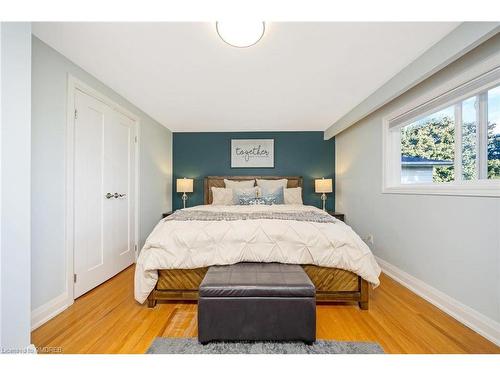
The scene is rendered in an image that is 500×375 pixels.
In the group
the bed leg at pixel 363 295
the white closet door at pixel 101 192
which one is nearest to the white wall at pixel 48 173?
the white closet door at pixel 101 192

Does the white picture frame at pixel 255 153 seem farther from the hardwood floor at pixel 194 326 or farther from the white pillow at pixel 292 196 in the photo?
the hardwood floor at pixel 194 326

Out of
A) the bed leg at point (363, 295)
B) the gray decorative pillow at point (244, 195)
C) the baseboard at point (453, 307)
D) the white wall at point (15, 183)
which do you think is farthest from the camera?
the gray decorative pillow at point (244, 195)

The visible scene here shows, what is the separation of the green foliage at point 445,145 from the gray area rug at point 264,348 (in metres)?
1.62

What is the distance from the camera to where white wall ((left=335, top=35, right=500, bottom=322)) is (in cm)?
156

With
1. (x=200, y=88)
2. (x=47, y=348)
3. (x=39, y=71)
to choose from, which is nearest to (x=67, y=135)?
(x=39, y=71)

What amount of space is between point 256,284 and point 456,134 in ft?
7.18

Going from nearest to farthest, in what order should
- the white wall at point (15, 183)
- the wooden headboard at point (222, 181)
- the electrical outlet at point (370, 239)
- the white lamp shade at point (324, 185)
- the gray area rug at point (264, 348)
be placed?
the white wall at point (15, 183) < the gray area rug at point (264, 348) < the electrical outlet at point (370, 239) < the white lamp shade at point (324, 185) < the wooden headboard at point (222, 181)

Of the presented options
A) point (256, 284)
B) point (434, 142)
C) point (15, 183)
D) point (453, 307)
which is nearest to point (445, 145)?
point (434, 142)

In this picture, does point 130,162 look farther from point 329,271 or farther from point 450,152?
point 450,152

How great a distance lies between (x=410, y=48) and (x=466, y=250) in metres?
1.65

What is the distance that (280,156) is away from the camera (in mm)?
4367

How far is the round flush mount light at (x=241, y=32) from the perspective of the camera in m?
→ 1.49

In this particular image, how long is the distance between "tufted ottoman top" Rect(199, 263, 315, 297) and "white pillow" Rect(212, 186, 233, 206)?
221 cm

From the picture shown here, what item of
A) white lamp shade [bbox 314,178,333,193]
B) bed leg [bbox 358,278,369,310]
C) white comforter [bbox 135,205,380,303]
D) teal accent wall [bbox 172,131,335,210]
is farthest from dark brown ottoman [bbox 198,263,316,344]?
teal accent wall [bbox 172,131,335,210]
